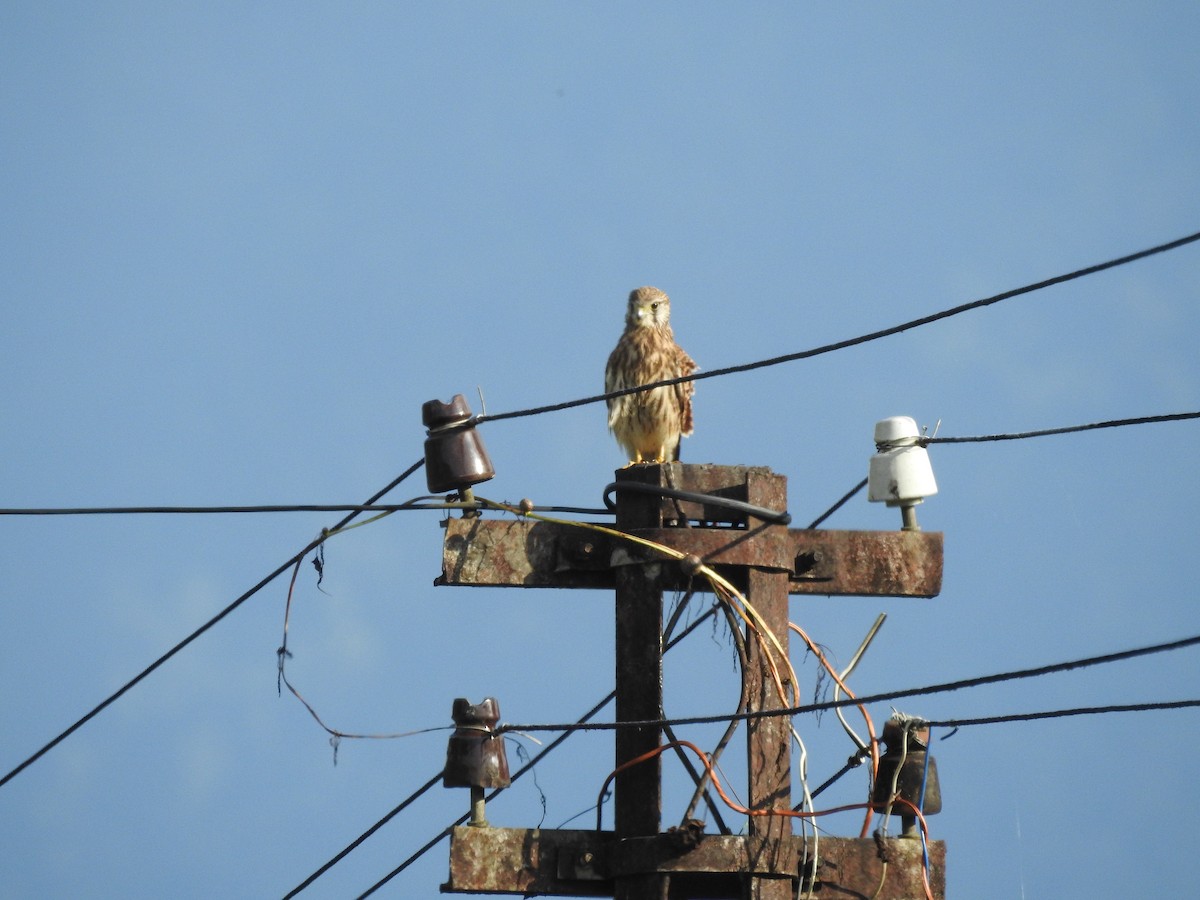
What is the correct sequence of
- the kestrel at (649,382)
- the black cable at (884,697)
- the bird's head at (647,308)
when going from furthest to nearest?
the bird's head at (647,308)
the kestrel at (649,382)
the black cable at (884,697)

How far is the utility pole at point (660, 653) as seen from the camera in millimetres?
7215

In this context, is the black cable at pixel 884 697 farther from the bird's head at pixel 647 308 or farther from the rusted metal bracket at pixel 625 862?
the bird's head at pixel 647 308

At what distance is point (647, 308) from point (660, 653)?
5.69 m

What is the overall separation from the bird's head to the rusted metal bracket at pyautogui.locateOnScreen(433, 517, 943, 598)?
5148 millimetres

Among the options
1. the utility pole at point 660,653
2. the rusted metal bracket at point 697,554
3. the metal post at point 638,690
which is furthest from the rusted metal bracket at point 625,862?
the rusted metal bracket at point 697,554

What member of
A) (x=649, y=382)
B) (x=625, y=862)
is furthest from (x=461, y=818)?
(x=649, y=382)

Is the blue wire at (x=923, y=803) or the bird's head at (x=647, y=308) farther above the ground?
the bird's head at (x=647, y=308)

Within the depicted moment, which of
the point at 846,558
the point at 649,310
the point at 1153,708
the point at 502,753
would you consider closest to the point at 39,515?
the point at 502,753

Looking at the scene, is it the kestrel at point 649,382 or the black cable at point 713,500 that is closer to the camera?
the black cable at point 713,500

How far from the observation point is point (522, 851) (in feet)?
24.1

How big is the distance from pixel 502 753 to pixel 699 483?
4.52 ft

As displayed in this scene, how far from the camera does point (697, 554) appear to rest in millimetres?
7500

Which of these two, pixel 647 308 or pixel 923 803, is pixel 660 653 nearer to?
pixel 923 803

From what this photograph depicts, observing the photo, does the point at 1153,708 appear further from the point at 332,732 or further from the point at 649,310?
the point at 649,310
